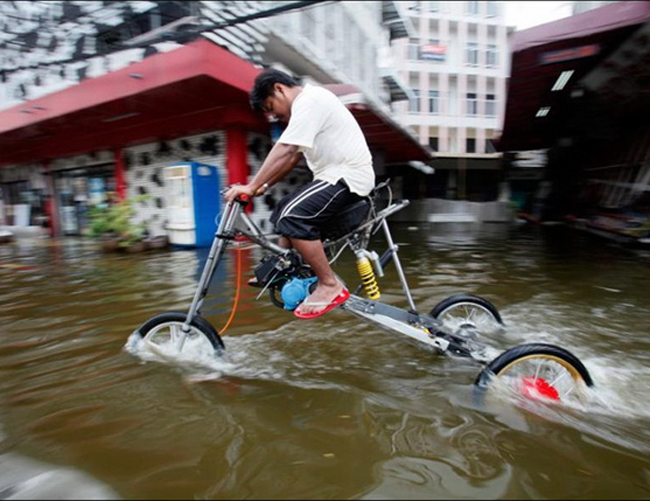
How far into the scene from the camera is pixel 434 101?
3123 cm

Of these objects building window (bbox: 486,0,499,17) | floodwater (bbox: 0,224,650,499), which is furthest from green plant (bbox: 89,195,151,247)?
building window (bbox: 486,0,499,17)

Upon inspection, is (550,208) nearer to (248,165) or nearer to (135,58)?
(248,165)

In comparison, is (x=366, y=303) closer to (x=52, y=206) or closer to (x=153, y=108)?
(x=153, y=108)

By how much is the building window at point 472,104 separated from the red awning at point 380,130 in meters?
14.0

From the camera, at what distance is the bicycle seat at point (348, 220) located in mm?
2711

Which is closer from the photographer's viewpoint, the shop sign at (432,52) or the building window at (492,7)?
the shop sign at (432,52)

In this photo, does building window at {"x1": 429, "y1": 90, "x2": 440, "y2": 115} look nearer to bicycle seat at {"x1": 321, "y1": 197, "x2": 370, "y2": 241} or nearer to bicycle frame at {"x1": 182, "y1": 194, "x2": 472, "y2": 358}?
bicycle seat at {"x1": 321, "y1": 197, "x2": 370, "y2": 241}

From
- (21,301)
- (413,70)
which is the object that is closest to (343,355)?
(21,301)

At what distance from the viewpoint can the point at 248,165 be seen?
10688 mm

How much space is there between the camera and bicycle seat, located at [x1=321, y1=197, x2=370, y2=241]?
271 cm

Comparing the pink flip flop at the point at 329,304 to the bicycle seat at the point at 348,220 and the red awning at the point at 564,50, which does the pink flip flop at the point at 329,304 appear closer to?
the bicycle seat at the point at 348,220

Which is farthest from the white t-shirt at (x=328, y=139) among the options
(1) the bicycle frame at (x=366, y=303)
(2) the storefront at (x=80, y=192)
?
(2) the storefront at (x=80, y=192)

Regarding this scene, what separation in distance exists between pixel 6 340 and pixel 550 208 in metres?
18.2

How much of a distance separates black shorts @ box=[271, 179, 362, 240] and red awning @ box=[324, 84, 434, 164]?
694 centimetres
